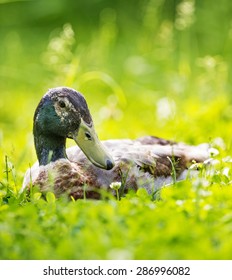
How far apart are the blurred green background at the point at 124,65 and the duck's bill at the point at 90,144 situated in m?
0.87

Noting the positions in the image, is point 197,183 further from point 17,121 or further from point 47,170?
point 17,121

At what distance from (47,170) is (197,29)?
483cm

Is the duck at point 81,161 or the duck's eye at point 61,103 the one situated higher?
the duck's eye at point 61,103

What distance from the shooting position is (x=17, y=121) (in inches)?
287

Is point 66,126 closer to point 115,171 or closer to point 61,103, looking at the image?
point 61,103

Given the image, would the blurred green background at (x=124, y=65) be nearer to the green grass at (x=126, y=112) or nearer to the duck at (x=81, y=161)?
the green grass at (x=126, y=112)

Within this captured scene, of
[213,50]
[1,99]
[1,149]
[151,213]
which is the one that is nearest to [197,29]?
[213,50]

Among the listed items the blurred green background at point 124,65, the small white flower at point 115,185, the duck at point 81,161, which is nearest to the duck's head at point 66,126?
the duck at point 81,161

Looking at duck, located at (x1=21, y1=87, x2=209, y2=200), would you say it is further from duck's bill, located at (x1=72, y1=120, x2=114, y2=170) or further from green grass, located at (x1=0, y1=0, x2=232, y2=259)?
green grass, located at (x1=0, y1=0, x2=232, y2=259)

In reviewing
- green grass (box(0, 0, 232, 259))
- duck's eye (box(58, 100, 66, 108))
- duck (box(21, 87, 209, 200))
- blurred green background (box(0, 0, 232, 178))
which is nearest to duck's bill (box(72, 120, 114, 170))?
duck (box(21, 87, 209, 200))

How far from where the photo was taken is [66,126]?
4.35 metres

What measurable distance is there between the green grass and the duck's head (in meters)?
0.24

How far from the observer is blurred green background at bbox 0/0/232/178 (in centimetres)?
606

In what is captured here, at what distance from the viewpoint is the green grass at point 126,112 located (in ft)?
11.0
